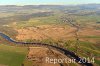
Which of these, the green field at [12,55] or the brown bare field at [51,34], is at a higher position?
the green field at [12,55]

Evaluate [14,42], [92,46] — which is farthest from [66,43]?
[14,42]

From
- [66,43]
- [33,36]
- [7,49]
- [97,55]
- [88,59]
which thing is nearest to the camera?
[88,59]

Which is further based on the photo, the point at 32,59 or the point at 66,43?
the point at 66,43

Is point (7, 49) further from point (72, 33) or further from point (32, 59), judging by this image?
point (72, 33)

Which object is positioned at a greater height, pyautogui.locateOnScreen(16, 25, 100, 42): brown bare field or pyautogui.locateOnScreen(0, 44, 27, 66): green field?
pyautogui.locateOnScreen(0, 44, 27, 66): green field

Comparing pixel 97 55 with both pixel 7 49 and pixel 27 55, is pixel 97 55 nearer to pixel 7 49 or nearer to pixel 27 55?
pixel 27 55

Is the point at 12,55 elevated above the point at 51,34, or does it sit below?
above

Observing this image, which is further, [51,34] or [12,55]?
[51,34]

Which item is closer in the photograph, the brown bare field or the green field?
the green field

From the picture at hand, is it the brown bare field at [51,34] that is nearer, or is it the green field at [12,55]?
the green field at [12,55]

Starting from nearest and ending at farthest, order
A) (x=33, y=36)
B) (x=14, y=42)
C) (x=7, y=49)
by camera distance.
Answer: (x=7, y=49) < (x=14, y=42) < (x=33, y=36)
